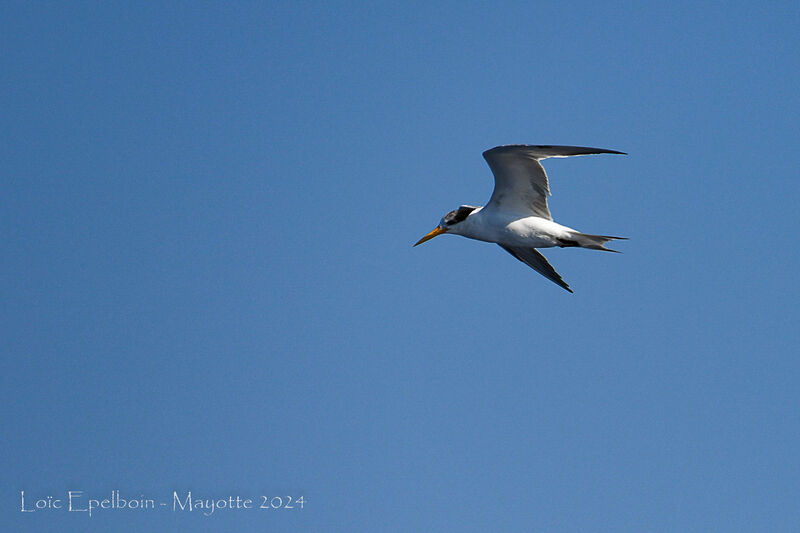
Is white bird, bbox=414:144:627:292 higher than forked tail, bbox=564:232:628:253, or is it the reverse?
white bird, bbox=414:144:627:292

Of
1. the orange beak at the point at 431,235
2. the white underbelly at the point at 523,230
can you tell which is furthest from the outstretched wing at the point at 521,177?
the orange beak at the point at 431,235

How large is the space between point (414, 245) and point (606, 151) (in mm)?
6393

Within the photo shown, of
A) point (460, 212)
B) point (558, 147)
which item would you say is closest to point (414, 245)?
point (460, 212)

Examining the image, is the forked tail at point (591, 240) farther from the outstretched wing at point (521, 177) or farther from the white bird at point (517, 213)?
the outstretched wing at point (521, 177)

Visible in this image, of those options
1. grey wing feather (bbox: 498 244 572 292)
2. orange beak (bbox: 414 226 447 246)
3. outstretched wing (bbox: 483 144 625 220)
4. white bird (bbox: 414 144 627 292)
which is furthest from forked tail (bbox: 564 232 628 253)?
orange beak (bbox: 414 226 447 246)

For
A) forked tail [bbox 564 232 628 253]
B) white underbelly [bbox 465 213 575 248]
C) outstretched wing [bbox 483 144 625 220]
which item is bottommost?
forked tail [bbox 564 232 628 253]

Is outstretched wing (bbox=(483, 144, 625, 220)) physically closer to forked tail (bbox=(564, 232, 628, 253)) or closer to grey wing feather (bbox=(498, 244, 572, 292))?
forked tail (bbox=(564, 232, 628, 253))

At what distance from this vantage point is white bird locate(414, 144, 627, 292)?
67.1 ft

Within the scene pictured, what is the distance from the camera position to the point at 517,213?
21.7 metres

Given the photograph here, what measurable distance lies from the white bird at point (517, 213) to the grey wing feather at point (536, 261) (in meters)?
1.16

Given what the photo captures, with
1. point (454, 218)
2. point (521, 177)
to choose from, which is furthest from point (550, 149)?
point (454, 218)

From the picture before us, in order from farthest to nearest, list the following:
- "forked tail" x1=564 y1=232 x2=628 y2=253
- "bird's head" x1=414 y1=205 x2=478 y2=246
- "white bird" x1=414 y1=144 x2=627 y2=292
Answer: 1. "bird's head" x1=414 y1=205 x2=478 y2=246
2. "forked tail" x1=564 y1=232 x2=628 y2=253
3. "white bird" x1=414 y1=144 x2=627 y2=292

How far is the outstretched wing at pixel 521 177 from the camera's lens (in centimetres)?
1985

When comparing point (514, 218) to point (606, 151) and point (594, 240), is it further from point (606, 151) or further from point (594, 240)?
point (606, 151)
